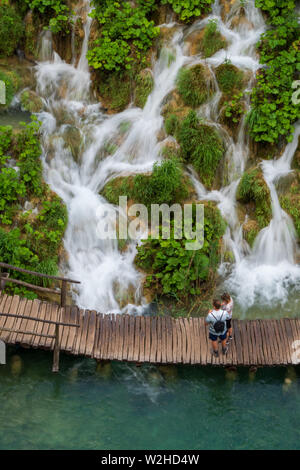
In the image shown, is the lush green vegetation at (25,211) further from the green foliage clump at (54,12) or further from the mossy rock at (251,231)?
the mossy rock at (251,231)

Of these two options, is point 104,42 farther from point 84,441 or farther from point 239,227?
point 84,441

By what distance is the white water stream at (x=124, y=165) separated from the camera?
12.8 meters

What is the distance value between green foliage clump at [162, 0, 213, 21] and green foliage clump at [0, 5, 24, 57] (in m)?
4.46

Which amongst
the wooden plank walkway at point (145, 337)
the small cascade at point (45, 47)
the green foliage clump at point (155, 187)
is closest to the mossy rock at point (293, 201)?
the green foliage clump at point (155, 187)

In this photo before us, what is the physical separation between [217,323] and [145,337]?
1.73 meters

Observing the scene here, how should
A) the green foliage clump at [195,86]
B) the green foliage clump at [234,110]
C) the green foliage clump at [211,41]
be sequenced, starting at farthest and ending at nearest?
the green foliage clump at [211,41] → the green foliage clump at [195,86] → the green foliage clump at [234,110]

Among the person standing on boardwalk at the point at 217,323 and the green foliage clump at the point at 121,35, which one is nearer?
the person standing on boardwalk at the point at 217,323

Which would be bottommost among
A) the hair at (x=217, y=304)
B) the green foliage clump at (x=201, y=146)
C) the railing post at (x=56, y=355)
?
the railing post at (x=56, y=355)

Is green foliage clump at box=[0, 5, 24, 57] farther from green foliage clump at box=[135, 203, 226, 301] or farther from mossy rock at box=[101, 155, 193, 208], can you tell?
green foliage clump at box=[135, 203, 226, 301]

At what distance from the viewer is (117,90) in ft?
49.6

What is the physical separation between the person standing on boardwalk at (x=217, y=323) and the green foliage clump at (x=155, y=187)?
3.89 m

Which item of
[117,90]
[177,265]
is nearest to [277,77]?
[117,90]

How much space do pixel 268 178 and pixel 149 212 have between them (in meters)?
3.39

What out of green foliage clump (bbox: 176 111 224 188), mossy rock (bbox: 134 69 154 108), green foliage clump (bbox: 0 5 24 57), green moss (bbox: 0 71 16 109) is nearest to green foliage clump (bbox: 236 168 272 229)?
green foliage clump (bbox: 176 111 224 188)
